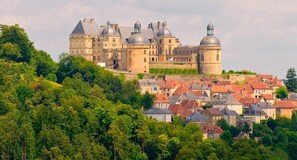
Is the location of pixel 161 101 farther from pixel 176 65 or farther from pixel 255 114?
pixel 176 65

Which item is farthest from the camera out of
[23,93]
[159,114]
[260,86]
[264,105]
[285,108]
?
[260,86]

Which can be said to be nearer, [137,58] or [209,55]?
[137,58]

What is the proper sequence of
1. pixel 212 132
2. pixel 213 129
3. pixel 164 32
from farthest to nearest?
pixel 164 32 → pixel 213 129 → pixel 212 132

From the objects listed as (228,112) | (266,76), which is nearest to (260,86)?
(266,76)

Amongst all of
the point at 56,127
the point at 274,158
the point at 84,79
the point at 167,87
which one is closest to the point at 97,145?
the point at 56,127

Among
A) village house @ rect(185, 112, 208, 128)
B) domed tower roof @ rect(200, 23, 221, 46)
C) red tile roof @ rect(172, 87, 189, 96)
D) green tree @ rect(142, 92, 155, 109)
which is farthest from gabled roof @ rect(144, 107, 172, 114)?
domed tower roof @ rect(200, 23, 221, 46)

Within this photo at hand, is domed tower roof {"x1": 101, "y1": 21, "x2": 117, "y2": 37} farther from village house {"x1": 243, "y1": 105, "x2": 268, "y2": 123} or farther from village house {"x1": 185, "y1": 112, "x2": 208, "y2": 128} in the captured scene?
village house {"x1": 243, "y1": 105, "x2": 268, "y2": 123}

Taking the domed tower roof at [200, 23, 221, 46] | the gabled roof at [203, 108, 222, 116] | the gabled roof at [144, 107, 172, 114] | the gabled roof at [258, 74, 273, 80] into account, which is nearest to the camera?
the gabled roof at [144, 107, 172, 114]

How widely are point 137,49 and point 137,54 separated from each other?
50 centimetres

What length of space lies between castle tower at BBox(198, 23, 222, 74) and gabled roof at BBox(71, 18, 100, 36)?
1104cm

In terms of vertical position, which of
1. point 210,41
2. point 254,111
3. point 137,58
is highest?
point 210,41

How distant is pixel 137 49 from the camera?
124 metres

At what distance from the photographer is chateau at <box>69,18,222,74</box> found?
409 ft

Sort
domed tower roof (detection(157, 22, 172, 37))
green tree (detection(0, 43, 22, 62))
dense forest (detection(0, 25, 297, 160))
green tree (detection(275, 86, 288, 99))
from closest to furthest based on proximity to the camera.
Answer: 1. dense forest (detection(0, 25, 297, 160))
2. green tree (detection(0, 43, 22, 62))
3. green tree (detection(275, 86, 288, 99))
4. domed tower roof (detection(157, 22, 172, 37))
